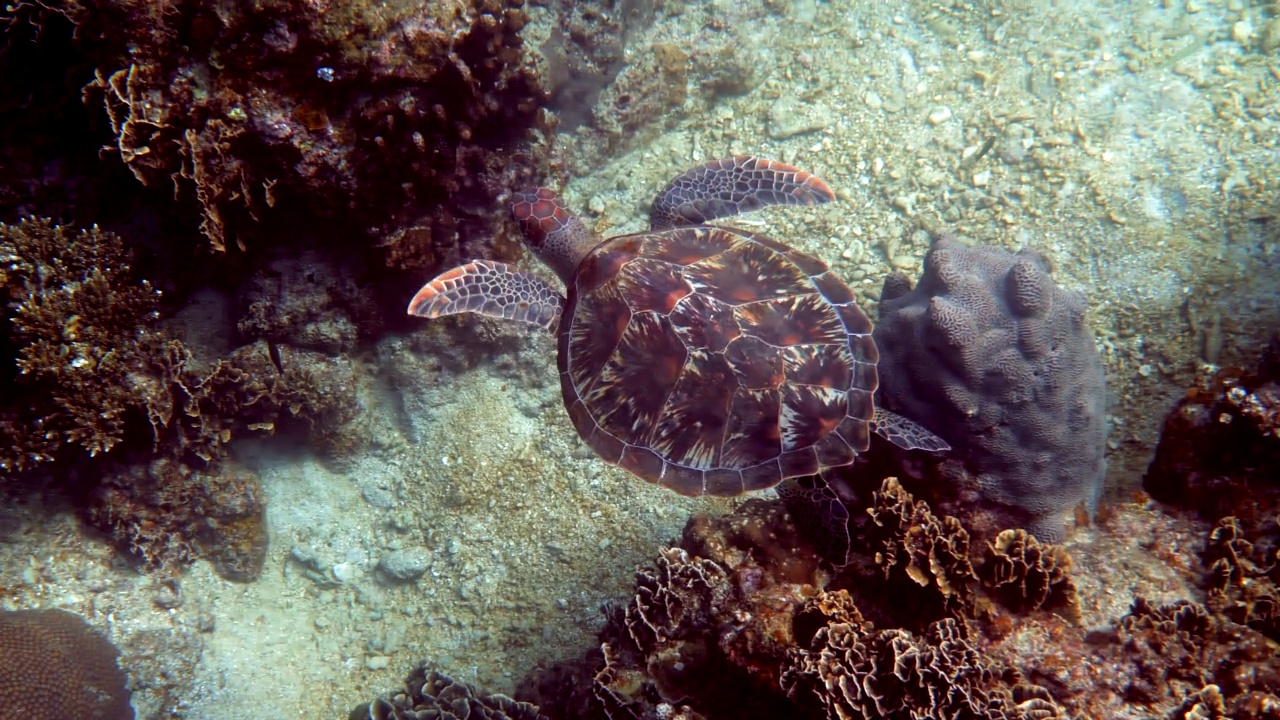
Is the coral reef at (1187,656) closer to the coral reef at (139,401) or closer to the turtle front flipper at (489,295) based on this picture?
the turtle front flipper at (489,295)

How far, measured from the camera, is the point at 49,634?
4133 millimetres

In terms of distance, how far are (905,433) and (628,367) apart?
1751 millimetres

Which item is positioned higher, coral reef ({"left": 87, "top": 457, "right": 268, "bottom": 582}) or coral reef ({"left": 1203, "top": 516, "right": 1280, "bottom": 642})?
coral reef ({"left": 1203, "top": 516, "right": 1280, "bottom": 642})

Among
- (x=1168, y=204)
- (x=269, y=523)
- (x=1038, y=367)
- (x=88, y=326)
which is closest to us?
(x=1038, y=367)

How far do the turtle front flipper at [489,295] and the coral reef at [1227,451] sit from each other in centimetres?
407

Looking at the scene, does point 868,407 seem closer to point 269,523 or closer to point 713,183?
point 713,183

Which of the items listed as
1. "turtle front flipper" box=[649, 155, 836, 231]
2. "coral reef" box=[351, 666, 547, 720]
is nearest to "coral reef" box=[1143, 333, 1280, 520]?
"turtle front flipper" box=[649, 155, 836, 231]

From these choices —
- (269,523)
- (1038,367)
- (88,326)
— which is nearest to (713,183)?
(1038,367)

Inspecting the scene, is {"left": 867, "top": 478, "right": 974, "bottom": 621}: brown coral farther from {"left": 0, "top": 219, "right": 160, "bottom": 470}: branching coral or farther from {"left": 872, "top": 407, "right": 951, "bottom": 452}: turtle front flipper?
{"left": 0, "top": 219, "right": 160, "bottom": 470}: branching coral

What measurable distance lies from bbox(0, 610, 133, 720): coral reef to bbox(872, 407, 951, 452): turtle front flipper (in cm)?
580

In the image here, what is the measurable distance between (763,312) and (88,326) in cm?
482

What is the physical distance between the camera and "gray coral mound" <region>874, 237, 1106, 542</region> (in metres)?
3.31

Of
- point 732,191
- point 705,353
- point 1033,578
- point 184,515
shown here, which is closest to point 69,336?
point 184,515

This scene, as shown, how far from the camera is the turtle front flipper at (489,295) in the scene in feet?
13.2
